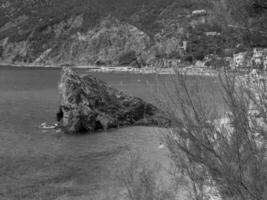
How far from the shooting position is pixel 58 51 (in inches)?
6688

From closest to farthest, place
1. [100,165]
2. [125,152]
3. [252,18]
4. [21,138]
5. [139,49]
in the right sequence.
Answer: [252,18], [100,165], [125,152], [21,138], [139,49]

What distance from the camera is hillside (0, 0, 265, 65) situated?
15650 centimetres

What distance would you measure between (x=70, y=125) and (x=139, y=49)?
116 metres

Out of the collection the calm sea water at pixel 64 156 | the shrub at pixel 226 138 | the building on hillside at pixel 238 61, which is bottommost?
the calm sea water at pixel 64 156

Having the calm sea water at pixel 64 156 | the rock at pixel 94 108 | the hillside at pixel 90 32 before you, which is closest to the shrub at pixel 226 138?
the calm sea water at pixel 64 156

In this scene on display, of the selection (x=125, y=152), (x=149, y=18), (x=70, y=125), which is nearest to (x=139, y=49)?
(x=149, y=18)

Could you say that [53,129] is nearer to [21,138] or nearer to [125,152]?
[21,138]

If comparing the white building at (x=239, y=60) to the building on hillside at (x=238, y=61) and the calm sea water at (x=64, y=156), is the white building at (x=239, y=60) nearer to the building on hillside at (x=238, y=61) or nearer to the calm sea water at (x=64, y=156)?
the building on hillside at (x=238, y=61)

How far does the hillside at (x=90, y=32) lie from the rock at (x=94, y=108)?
100748 mm

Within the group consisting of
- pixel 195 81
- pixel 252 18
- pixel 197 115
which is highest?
pixel 252 18

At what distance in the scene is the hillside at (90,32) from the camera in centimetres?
15650

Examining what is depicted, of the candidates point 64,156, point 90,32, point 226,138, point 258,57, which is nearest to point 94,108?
point 64,156

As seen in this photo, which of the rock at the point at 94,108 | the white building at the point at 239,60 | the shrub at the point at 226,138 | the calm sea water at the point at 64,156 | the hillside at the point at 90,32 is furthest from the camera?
the hillside at the point at 90,32

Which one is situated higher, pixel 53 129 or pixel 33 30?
pixel 33 30
